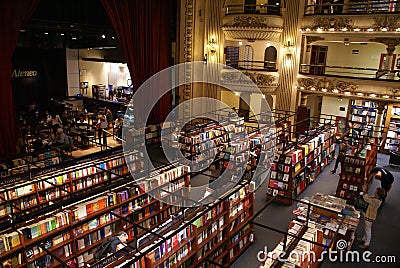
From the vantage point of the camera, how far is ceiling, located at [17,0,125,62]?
1012 centimetres

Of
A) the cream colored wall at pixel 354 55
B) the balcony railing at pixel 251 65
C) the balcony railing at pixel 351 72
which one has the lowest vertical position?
the balcony railing at pixel 351 72

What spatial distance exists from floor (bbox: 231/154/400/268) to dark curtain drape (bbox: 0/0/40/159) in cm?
649

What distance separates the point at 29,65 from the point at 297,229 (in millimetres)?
12790

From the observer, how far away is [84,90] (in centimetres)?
1599

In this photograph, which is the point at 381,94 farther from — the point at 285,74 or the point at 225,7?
the point at 225,7

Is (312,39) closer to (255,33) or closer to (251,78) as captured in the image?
(255,33)

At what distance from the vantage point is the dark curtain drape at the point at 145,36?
10883 mm

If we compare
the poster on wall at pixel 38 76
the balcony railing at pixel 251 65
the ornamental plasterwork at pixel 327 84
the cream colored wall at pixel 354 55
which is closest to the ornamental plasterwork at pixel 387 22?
the ornamental plasterwork at pixel 327 84

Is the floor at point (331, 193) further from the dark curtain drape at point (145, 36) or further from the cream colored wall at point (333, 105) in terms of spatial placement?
the dark curtain drape at point (145, 36)

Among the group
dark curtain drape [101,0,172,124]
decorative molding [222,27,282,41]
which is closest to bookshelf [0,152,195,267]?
dark curtain drape [101,0,172,124]

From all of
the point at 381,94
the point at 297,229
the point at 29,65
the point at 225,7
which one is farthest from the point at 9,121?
the point at 381,94

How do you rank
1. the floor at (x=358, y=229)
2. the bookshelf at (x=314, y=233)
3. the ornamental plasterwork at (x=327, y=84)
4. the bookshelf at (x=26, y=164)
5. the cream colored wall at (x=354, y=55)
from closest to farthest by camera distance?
the bookshelf at (x=314, y=233)
the floor at (x=358, y=229)
the bookshelf at (x=26, y=164)
the ornamental plasterwork at (x=327, y=84)
the cream colored wall at (x=354, y=55)

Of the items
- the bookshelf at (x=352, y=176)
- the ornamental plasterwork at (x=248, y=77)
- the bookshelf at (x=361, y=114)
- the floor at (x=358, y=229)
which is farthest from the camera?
the bookshelf at (x=361, y=114)

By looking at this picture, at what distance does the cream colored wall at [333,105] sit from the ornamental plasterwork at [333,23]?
385 centimetres
